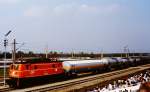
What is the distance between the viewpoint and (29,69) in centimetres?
2997

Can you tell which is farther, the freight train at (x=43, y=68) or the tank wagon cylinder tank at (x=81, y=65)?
the tank wagon cylinder tank at (x=81, y=65)

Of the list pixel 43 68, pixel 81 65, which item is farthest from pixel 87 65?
pixel 43 68

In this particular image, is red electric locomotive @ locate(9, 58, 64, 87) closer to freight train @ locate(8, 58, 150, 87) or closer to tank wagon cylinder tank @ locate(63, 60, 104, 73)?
freight train @ locate(8, 58, 150, 87)

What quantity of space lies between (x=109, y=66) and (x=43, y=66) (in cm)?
2116

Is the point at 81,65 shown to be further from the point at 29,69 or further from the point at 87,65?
the point at 29,69

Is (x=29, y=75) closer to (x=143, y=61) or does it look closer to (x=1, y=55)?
(x=143, y=61)

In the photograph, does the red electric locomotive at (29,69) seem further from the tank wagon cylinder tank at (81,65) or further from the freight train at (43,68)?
the tank wagon cylinder tank at (81,65)

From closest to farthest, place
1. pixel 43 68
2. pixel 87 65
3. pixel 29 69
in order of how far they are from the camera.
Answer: pixel 29 69 → pixel 43 68 → pixel 87 65

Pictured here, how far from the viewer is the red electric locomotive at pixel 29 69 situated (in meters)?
29.2

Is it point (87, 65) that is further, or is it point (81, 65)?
point (87, 65)

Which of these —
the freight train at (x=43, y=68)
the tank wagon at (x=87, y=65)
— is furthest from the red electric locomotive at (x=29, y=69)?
the tank wagon at (x=87, y=65)

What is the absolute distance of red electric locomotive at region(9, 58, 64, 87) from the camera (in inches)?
1151

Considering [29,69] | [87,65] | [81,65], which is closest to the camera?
[29,69]

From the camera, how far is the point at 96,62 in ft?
148
